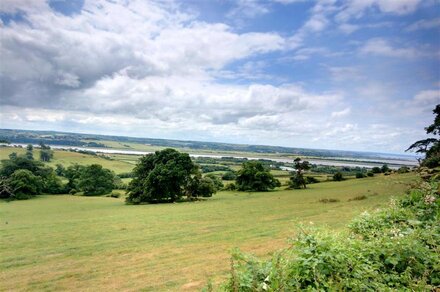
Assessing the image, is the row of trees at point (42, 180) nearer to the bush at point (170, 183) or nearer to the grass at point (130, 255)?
the bush at point (170, 183)

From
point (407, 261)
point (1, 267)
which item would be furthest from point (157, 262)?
point (407, 261)

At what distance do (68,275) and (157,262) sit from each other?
3930 millimetres

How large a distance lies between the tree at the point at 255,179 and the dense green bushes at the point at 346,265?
60.0 meters

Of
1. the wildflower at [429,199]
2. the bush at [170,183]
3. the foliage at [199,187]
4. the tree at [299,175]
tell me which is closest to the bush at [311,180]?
the tree at [299,175]

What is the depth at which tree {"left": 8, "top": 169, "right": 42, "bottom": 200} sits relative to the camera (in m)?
67.9

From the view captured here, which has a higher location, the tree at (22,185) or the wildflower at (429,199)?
the wildflower at (429,199)

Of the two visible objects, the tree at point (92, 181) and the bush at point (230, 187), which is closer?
the bush at point (230, 187)

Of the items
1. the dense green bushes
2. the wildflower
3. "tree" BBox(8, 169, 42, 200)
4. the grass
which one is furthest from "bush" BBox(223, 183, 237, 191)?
the dense green bushes

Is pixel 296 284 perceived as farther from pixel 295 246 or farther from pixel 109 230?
pixel 109 230

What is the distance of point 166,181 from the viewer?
5400 centimetres

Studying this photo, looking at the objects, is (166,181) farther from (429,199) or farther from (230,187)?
(429,199)

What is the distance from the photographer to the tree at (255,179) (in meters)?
65.2

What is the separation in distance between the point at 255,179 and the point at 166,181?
2077 centimetres

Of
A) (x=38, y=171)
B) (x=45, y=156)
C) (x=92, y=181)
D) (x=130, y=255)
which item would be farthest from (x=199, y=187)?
(x=45, y=156)
